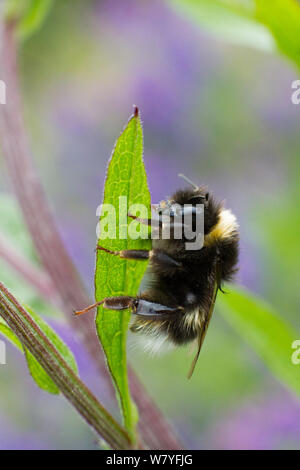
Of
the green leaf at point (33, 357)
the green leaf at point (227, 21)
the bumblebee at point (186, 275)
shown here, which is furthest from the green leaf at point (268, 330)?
the green leaf at point (227, 21)

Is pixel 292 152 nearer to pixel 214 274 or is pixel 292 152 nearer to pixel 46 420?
pixel 46 420

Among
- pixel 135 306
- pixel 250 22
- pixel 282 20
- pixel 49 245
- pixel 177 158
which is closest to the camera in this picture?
pixel 135 306

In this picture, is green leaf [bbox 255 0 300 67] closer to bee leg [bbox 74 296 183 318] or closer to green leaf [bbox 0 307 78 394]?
bee leg [bbox 74 296 183 318]

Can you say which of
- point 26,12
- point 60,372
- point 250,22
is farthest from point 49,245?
point 250,22

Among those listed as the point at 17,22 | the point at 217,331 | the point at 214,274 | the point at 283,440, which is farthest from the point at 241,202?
the point at 214,274

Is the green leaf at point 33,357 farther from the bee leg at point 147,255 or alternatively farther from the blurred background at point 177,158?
the blurred background at point 177,158

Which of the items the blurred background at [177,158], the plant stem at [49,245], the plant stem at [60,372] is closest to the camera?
the plant stem at [60,372]

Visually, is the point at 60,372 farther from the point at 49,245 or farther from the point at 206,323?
the point at 49,245
